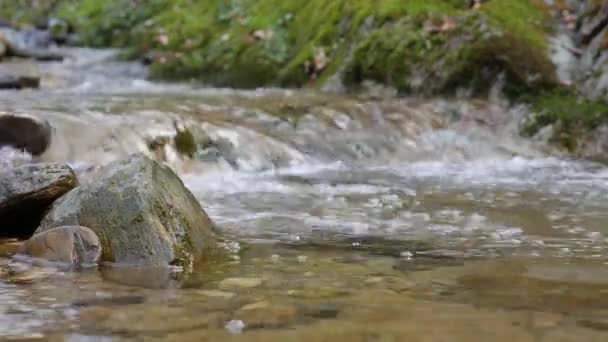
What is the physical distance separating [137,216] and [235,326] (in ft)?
4.73

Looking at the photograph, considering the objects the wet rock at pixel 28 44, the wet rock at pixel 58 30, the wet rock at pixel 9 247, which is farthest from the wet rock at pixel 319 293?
the wet rock at pixel 58 30

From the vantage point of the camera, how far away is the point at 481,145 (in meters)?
9.54

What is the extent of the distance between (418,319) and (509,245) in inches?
68.2

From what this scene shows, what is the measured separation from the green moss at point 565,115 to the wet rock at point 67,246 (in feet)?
23.3

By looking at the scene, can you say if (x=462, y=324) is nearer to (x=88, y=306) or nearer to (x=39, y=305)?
(x=88, y=306)

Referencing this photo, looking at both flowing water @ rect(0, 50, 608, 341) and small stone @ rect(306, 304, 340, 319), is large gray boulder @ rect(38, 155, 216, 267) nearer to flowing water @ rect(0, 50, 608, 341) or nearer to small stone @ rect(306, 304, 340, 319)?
flowing water @ rect(0, 50, 608, 341)

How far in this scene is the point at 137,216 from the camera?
4141mm

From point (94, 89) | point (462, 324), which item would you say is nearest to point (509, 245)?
point (462, 324)

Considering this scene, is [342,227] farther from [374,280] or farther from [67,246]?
[67,246]

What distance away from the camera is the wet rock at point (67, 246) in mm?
3939

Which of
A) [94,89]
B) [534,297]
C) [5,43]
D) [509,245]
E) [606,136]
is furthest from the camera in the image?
[5,43]

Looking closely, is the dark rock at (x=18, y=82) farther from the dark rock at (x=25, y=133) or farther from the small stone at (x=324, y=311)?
the small stone at (x=324, y=311)

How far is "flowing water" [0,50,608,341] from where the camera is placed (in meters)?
2.99

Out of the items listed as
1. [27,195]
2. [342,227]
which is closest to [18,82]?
[27,195]
